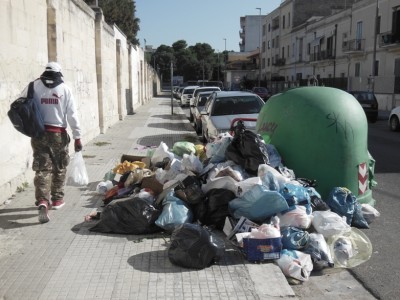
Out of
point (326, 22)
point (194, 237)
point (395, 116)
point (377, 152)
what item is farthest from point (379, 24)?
point (194, 237)

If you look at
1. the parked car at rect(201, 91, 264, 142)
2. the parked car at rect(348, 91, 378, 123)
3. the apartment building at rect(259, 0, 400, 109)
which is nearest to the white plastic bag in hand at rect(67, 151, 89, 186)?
the parked car at rect(201, 91, 264, 142)

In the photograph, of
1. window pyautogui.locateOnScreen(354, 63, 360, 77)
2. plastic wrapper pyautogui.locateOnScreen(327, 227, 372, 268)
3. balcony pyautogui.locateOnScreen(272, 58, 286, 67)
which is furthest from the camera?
balcony pyautogui.locateOnScreen(272, 58, 286, 67)

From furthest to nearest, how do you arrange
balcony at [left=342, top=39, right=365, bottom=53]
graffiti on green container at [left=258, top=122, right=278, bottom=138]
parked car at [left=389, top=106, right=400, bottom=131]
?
balcony at [left=342, top=39, right=365, bottom=53] → parked car at [left=389, top=106, right=400, bottom=131] → graffiti on green container at [left=258, top=122, right=278, bottom=138]

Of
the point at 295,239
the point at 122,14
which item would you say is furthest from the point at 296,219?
the point at 122,14

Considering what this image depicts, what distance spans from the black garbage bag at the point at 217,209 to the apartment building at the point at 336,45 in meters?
28.3

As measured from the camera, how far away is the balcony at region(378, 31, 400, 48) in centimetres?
3356

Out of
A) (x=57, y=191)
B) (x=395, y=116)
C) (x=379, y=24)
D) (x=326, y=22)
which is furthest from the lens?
(x=326, y=22)

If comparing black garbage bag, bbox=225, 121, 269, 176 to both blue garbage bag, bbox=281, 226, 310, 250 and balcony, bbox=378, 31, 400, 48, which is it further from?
balcony, bbox=378, 31, 400, 48

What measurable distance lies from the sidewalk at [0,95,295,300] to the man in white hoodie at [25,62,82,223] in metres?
0.39

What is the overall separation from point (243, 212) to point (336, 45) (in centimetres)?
4456

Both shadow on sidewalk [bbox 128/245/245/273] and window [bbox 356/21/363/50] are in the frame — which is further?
window [bbox 356/21/363/50]

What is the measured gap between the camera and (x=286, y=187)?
5.36 m

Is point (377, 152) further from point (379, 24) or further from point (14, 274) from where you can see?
point (379, 24)

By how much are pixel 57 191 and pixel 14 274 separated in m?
2.11
